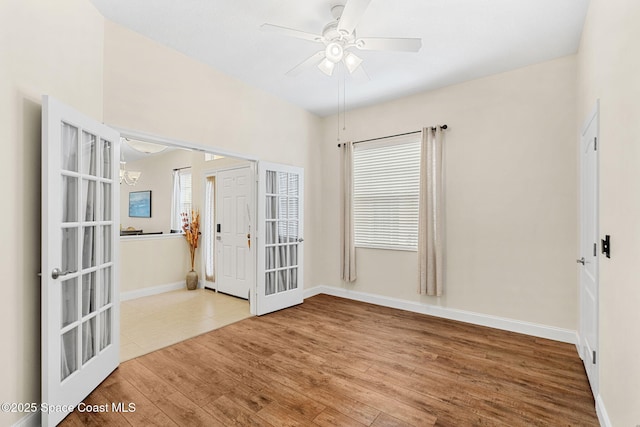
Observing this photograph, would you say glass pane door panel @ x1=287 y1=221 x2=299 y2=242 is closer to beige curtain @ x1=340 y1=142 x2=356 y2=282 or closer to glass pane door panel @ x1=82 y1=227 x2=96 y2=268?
beige curtain @ x1=340 y1=142 x2=356 y2=282

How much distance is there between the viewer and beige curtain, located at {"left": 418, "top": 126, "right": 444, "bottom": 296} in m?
3.89

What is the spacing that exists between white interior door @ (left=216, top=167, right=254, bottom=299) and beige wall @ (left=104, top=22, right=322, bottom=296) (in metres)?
0.86

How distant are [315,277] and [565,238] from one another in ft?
11.0

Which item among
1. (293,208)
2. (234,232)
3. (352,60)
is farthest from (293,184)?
(352,60)

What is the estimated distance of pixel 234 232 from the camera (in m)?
4.97

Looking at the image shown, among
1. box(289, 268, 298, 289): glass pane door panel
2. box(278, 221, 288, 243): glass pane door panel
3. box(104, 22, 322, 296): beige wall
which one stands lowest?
box(289, 268, 298, 289): glass pane door panel

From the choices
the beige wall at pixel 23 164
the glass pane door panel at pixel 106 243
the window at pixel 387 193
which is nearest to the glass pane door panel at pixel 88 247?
the glass pane door panel at pixel 106 243

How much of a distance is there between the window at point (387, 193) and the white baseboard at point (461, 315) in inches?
30.3

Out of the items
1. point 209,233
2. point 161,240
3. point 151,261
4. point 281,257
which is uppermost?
point 209,233

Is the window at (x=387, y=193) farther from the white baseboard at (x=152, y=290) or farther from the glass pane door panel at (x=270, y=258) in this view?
the white baseboard at (x=152, y=290)

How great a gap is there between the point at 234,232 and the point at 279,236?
3.43 feet

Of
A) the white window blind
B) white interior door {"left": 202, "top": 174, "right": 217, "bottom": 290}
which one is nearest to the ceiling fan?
white interior door {"left": 202, "top": 174, "right": 217, "bottom": 290}

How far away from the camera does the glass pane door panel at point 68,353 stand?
199 cm

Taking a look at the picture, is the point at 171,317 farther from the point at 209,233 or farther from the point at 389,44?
the point at 389,44
